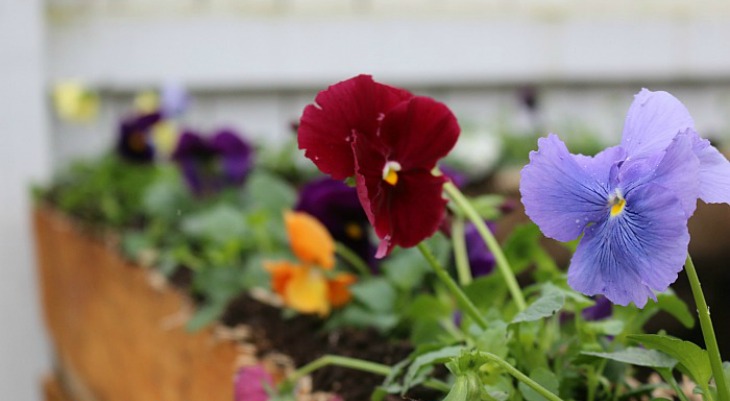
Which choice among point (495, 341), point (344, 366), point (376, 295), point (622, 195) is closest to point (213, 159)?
point (376, 295)

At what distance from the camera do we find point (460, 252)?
30.9 inches

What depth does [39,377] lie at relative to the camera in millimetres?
2674

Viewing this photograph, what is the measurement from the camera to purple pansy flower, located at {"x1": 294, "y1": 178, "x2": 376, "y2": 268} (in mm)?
919

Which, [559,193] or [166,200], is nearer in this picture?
[559,193]

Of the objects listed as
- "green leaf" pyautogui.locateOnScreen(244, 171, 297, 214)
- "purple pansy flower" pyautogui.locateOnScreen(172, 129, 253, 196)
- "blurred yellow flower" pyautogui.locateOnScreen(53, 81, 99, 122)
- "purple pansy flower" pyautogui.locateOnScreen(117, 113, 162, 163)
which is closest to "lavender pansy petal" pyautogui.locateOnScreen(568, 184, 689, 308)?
"green leaf" pyautogui.locateOnScreen(244, 171, 297, 214)

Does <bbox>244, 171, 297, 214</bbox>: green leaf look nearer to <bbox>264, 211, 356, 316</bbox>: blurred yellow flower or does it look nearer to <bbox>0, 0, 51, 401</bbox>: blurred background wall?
<bbox>264, 211, 356, 316</bbox>: blurred yellow flower

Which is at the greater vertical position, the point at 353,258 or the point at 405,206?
the point at 405,206

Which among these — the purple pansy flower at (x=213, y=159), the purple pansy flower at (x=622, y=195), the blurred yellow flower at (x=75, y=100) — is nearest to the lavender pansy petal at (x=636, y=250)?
the purple pansy flower at (x=622, y=195)

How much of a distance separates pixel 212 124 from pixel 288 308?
88.1 inches

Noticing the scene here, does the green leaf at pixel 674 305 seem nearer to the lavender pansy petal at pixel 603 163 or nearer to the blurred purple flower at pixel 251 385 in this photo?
the lavender pansy petal at pixel 603 163

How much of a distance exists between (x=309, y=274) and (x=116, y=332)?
30.6 inches

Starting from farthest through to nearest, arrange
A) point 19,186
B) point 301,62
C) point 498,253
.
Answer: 1. point 301,62
2. point 19,186
3. point 498,253

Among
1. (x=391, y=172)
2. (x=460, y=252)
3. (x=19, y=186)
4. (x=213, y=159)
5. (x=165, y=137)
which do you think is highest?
(x=391, y=172)

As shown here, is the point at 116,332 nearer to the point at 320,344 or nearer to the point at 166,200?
the point at 166,200
